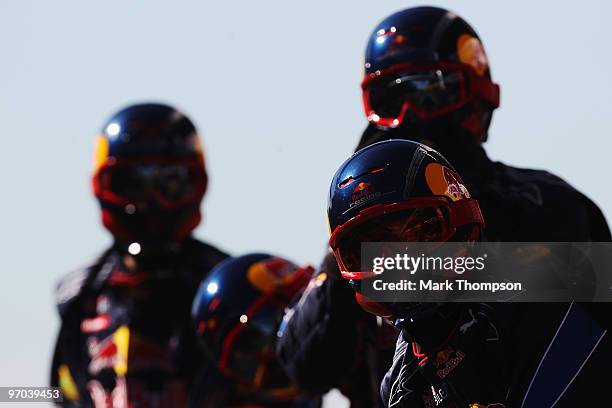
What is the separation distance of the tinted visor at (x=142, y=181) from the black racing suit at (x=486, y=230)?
20.3 feet

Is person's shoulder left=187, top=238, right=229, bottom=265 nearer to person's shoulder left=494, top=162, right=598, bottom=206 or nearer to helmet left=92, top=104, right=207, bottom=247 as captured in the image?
helmet left=92, top=104, right=207, bottom=247

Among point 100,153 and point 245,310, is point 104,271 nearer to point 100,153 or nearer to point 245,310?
point 100,153

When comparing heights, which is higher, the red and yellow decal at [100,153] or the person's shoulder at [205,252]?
the red and yellow decal at [100,153]

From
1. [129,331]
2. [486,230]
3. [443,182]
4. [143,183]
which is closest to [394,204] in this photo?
[443,182]

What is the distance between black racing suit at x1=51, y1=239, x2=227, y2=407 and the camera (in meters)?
14.4

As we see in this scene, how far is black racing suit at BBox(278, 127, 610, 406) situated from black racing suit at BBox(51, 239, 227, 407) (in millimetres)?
5536

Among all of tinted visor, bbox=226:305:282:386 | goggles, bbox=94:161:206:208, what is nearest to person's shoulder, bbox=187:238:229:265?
goggles, bbox=94:161:206:208

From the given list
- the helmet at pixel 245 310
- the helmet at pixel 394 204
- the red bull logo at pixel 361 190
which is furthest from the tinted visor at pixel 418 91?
the helmet at pixel 245 310

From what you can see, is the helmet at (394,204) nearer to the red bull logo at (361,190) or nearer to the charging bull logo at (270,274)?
the red bull logo at (361,190)

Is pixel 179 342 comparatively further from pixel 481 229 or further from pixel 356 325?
pixel 481 229

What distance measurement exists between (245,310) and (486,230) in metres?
3.71

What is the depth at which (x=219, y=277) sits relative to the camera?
1168cm

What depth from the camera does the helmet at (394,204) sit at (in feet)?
21.9

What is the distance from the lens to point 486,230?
320 inches
